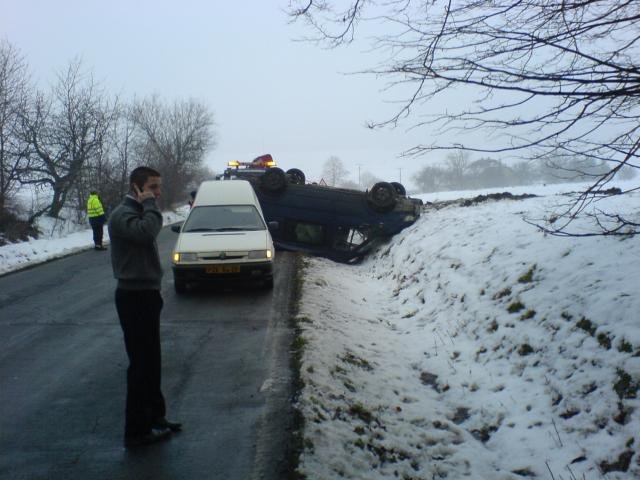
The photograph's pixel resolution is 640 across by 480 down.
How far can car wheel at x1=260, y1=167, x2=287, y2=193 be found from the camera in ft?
50.3

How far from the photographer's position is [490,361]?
6.21 meters


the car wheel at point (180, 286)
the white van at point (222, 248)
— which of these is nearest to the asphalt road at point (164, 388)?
the car wheel at point (180, 286)

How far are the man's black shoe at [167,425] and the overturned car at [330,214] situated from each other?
10842 mm

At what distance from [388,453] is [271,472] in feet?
3.12

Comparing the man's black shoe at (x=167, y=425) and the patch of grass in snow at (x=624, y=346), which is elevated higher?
the patch of grass in snow at (x=624, y=346)

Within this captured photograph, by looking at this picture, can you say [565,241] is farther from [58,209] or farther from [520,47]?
[58,209]

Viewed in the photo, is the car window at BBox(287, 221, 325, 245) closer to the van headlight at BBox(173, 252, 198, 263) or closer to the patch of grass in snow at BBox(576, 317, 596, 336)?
the van headlight at BBox(173, 252, 198, 263)

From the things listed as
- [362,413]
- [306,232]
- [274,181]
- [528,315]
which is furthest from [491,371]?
[274,181]

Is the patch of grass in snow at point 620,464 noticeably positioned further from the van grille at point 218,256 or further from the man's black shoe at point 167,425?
the van grille at point 218,256

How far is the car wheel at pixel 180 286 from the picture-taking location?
34.5ft

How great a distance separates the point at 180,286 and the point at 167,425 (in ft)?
20.2

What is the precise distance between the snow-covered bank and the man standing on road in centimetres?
1116

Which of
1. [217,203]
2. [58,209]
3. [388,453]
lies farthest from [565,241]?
[58,209]

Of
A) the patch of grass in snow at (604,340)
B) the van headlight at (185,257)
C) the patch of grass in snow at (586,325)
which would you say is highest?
the van headlight at (185,257)
